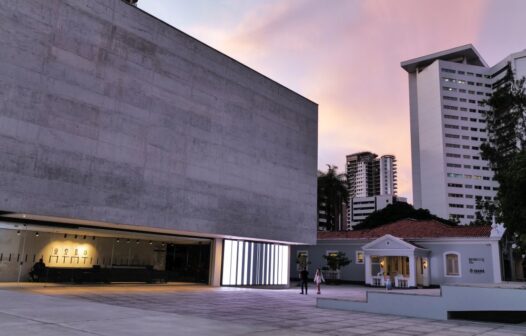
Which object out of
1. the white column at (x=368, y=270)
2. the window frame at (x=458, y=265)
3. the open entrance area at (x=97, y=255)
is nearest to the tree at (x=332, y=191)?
the white column at (x=368, y=270)

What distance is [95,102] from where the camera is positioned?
66.9 ft

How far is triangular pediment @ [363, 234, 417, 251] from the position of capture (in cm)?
3349

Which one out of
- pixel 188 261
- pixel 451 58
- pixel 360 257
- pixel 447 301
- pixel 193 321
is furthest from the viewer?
pixel 451 58

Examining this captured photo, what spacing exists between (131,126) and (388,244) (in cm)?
2269

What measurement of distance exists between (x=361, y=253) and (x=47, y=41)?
97.6 feet

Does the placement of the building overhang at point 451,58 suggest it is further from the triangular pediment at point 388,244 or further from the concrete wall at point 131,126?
the concrete wall at point 131,126

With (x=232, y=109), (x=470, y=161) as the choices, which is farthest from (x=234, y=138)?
(x=470, y=161)

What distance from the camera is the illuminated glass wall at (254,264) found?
29922 mm

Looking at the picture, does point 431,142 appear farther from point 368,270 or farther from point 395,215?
point 368,270

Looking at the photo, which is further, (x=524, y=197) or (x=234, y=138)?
(x=234, y=138)

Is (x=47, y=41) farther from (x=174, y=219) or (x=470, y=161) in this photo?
(x=470, y=161)

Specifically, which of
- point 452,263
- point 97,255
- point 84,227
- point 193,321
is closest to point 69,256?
point 97,255

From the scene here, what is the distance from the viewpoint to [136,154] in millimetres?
21906

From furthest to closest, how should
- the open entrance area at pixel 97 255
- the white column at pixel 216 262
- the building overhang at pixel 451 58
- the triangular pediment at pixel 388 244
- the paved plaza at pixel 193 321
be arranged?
the building overhang at pixel 451 58 → the triangular pediment at pixel 388 244 → the white column at pixel 216 262 → the open entrance area at pixel 97 255 → the paved plaza at pixel 193 321
